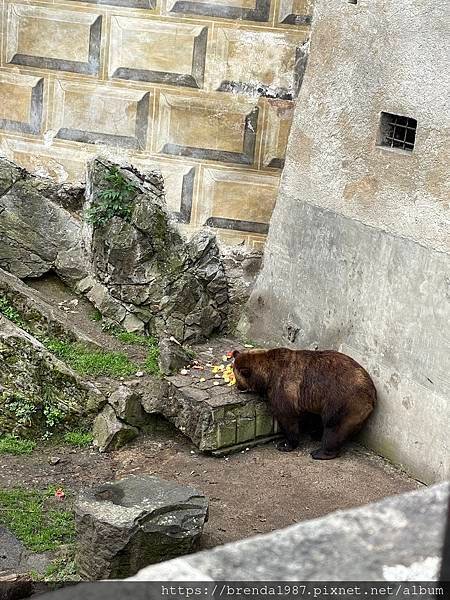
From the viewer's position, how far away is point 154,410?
33.7 ft

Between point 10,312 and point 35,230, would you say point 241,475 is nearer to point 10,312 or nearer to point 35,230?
point 10,312

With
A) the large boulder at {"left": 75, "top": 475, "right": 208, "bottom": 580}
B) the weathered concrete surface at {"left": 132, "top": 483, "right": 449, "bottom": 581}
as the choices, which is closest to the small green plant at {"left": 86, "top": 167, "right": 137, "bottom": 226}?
the large boulder at {"left": 75, "top": 475, "right": 208, "bottom": 580}

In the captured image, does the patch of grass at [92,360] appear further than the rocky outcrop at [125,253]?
No

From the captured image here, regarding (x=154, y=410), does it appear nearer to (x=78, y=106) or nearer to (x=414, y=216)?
(x=414, y=216)

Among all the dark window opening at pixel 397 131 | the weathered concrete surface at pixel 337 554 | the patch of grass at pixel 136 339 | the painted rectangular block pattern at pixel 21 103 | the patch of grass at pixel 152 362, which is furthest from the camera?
the painted rectangular block pattern at pixel 21 103

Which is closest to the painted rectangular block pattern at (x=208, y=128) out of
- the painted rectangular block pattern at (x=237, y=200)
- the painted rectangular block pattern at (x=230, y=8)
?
the painted rectangular block pattern at (x=237, y=200)

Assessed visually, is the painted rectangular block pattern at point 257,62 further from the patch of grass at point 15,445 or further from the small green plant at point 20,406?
the patch of grass at point 15,445

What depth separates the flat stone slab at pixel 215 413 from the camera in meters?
9.95

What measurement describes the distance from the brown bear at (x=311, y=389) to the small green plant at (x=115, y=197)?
2.48m

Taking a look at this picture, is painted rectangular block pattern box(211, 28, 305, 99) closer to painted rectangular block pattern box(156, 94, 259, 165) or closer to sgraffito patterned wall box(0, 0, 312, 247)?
sgraffito patterned wall box(0, 0, 312, 247)

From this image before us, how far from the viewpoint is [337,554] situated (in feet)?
7.22

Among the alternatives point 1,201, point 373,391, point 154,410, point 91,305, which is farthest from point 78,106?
point 373,391

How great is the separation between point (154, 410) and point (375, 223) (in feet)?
9.91

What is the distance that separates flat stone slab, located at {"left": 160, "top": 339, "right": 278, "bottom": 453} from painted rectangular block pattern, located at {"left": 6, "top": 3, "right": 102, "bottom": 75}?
14.2 feet
